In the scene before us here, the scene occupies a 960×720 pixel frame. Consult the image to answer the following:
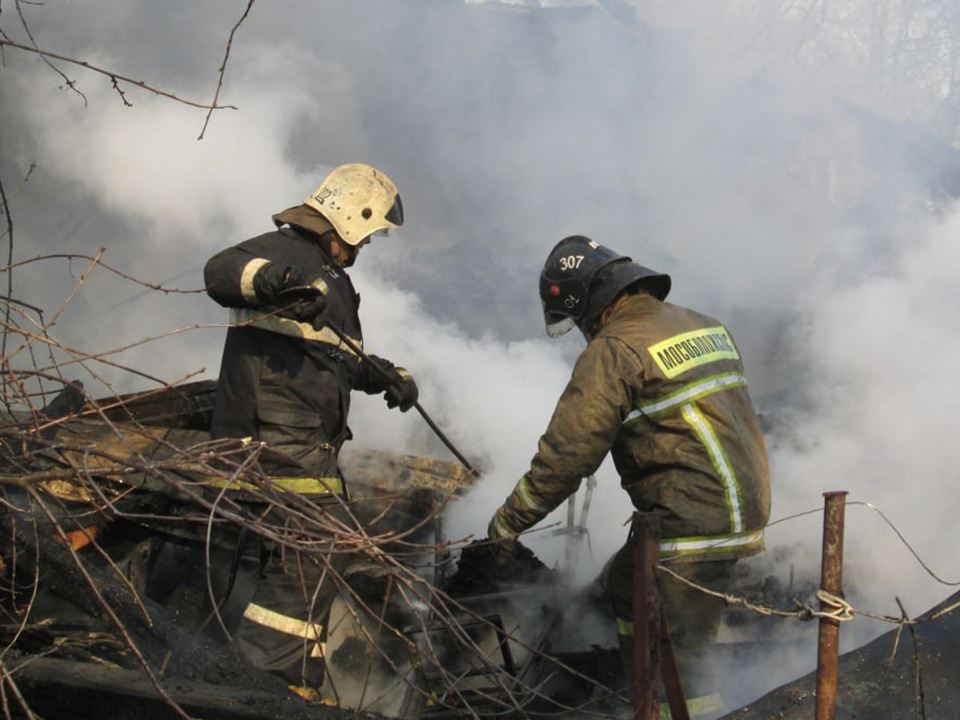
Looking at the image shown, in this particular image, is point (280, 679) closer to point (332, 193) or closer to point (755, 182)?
point (332, 193)

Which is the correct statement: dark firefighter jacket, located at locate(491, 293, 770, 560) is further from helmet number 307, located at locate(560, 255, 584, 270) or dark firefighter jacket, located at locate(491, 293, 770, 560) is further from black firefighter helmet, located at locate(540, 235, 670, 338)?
helmet number 307, located at locate(560, 255, 584, 270)

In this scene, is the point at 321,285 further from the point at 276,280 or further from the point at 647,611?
the point at 647,611

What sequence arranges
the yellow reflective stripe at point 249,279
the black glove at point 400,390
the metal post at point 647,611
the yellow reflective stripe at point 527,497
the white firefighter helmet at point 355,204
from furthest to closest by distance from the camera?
the black glove at point 400,390 < the white firefighter helmet at point 355,204 < the yellow reflective stripe at point 249,279 < the yellow reflective stripe at point 527,497 < the metal post at point 647,611

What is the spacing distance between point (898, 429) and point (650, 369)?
413 cm

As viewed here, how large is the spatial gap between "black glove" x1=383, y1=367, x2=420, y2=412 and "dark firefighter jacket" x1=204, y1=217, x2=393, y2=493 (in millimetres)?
378

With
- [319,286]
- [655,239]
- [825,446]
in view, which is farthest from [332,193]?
[655,239]

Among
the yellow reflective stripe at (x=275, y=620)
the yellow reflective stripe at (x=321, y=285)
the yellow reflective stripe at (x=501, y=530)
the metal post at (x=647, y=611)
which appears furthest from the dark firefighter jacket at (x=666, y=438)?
the yellow reflective stripe at (x=321, y=285)

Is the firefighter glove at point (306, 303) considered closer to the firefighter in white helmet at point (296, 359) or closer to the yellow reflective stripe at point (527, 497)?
the firefighter in white helmet at point (296, 359)

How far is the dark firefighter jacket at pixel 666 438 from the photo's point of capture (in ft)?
11.3

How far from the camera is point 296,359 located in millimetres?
4082

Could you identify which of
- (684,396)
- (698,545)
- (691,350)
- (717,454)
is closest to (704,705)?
(698,545)

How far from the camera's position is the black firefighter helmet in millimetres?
3758

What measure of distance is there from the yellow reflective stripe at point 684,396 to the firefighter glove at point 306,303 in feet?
3.82

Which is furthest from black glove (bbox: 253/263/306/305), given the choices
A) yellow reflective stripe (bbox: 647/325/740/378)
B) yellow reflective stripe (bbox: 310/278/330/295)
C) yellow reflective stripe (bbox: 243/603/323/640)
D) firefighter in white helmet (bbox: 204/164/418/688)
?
yellow reflective stripe (bbox: 647/325/740/378)
